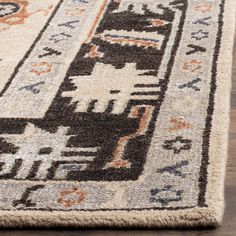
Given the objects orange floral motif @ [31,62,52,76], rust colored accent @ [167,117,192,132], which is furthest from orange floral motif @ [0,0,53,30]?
rust colored accent @ [167,117,192,132]

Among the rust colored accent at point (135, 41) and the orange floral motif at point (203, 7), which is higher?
the rust colored accent at point (135, 41)

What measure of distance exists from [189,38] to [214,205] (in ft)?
2.47

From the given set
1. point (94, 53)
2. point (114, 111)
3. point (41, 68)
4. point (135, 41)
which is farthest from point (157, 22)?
point (114, 111)

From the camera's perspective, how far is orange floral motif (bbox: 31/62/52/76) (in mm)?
1708

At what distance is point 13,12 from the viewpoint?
2.09 m

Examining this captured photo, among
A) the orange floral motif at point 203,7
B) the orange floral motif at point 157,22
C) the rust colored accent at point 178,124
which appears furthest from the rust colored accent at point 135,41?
the rust colored accent at point 178,124

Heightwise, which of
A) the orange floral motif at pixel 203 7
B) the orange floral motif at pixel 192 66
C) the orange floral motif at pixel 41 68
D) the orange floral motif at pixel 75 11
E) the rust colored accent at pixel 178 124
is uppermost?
the rust colored accent at pixel 178 124

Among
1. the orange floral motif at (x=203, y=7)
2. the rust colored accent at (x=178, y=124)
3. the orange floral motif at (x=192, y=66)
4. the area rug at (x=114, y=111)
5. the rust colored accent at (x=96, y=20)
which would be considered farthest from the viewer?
the orange floral motif at (x=203, y=7)

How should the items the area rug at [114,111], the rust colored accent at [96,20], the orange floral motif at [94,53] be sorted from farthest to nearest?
the rust colored accent at [96,20], the orange floral motif at [94,53], the area rug at [114,111]

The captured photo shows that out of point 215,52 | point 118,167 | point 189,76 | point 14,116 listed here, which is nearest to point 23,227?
point 118,167

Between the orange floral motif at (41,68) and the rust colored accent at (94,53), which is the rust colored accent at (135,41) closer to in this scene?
the rust colored accent at (94,53)

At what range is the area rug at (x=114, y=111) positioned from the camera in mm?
1188

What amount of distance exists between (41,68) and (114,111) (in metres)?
0.31

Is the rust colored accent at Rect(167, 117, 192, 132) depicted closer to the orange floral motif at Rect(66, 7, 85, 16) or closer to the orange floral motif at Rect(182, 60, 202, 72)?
the orange floral motif at Rect(182, 60, 202, 72)
